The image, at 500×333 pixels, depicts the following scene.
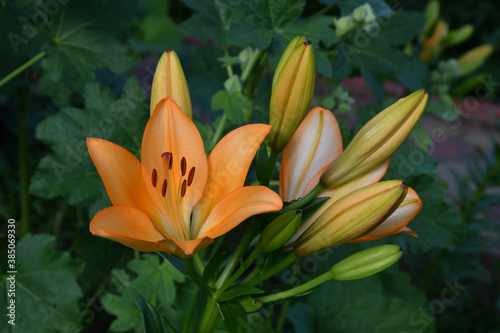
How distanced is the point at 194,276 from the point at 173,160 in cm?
12

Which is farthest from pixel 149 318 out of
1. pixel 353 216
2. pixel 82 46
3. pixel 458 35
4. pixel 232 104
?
pixel 458 35

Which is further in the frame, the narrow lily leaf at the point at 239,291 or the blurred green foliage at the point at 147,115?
the blurred green foliage at the point at 147,115

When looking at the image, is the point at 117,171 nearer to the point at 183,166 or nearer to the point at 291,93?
the point at 183,166

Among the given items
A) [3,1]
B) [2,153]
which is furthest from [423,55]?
[2,153]

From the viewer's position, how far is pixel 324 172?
48 centimetres

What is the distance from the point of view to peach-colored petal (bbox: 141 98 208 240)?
1.48ft

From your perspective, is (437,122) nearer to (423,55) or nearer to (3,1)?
(423,55)

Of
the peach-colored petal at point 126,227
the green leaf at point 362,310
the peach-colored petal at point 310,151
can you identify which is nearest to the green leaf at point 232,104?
the peach-colored petal at point 310,151

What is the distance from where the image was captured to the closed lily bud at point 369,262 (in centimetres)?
44

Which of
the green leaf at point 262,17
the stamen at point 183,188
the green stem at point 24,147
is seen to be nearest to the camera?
the stamen at point 183,188

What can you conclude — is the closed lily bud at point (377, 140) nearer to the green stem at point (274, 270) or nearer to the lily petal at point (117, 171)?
the green stem at point (274, 270)

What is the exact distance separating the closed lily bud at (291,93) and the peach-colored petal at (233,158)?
2.0 inches

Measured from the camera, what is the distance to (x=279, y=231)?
43 cm

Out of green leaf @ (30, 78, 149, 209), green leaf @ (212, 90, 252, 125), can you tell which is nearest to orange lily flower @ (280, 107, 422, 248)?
green leaf @ (212, 90, 252, 125)
